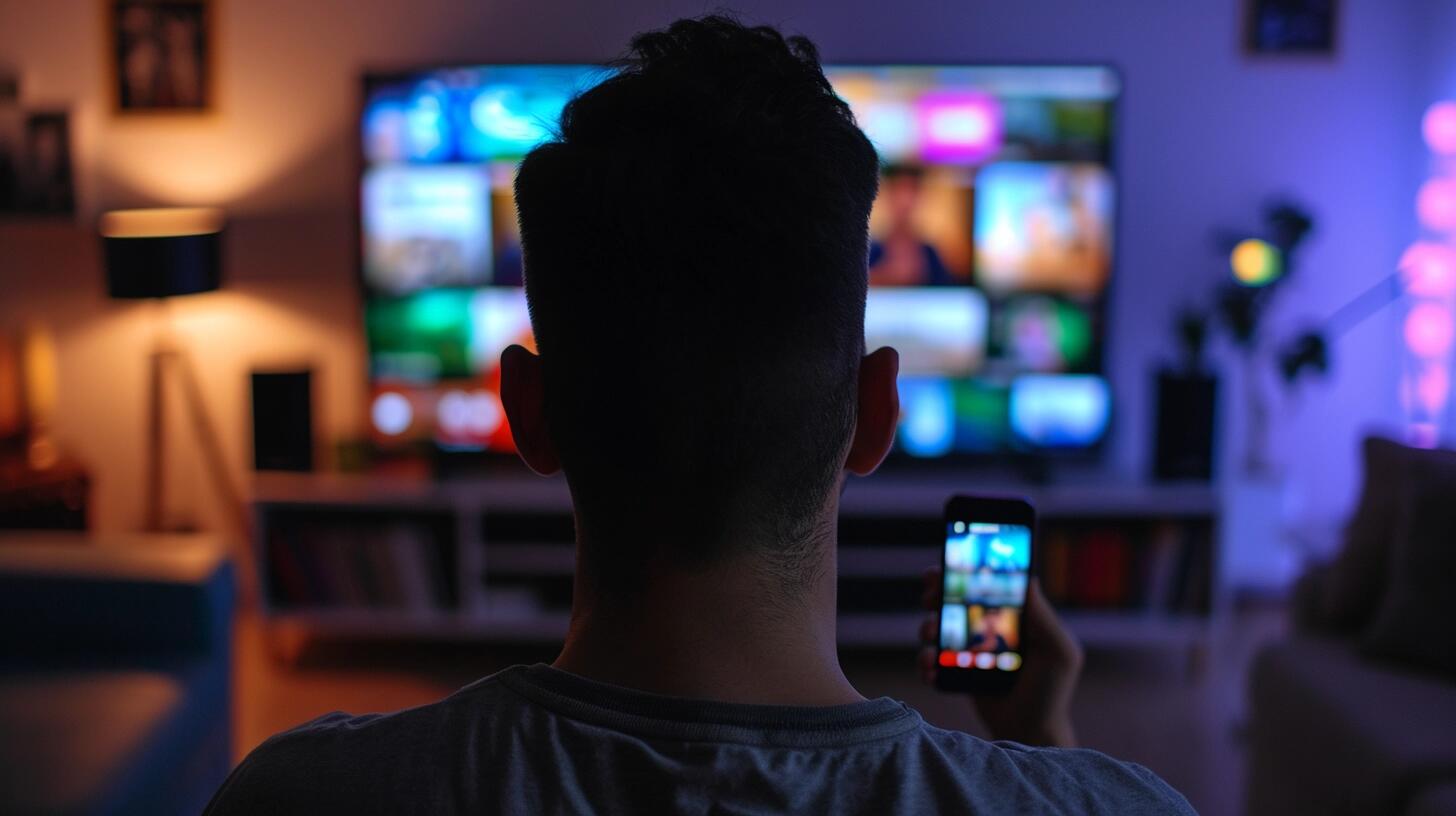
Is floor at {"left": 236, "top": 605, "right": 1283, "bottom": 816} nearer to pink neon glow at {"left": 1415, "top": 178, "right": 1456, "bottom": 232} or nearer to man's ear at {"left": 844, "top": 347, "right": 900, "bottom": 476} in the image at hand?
pink neon glow at {"left": 1415, "top": 178, "right": 1456, "bottom": 232}

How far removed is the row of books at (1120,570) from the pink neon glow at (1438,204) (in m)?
1.23

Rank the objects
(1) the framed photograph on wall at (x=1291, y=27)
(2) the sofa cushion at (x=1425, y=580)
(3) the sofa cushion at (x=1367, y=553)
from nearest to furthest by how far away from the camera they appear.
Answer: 1. (2) the sofa cushion at (x=1425, y=580)
2. (3) the sofa cushion at (x=1367, y=553)
3. (1) the framed photograph on wall at (x=1291, y=27)

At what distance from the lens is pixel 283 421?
388 cm

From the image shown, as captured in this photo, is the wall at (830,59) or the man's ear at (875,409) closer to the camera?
the man's ear at (875,409)

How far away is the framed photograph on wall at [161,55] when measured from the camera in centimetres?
412

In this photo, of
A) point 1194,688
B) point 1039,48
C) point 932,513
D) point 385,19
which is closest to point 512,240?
point 385,19

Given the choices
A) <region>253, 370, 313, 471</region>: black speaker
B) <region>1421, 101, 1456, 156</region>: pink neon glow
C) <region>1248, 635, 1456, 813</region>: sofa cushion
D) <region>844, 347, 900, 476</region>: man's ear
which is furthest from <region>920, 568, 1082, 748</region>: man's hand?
<region>1421, 101, 1456, 156</region>: pink neon glow

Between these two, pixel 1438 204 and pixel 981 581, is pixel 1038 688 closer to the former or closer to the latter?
pixel 981 581

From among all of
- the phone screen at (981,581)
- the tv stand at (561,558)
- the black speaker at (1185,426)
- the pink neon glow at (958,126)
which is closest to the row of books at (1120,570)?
the tv stand at (561,558)

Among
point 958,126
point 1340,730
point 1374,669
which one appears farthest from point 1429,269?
point 1340,730

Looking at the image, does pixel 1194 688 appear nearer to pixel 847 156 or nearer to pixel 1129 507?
pixel 1129 507

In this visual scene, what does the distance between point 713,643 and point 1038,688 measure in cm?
56

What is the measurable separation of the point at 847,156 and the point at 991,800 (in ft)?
1.30

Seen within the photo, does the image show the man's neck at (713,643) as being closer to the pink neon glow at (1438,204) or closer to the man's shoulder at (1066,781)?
the man's shoulder at (1066,781)
